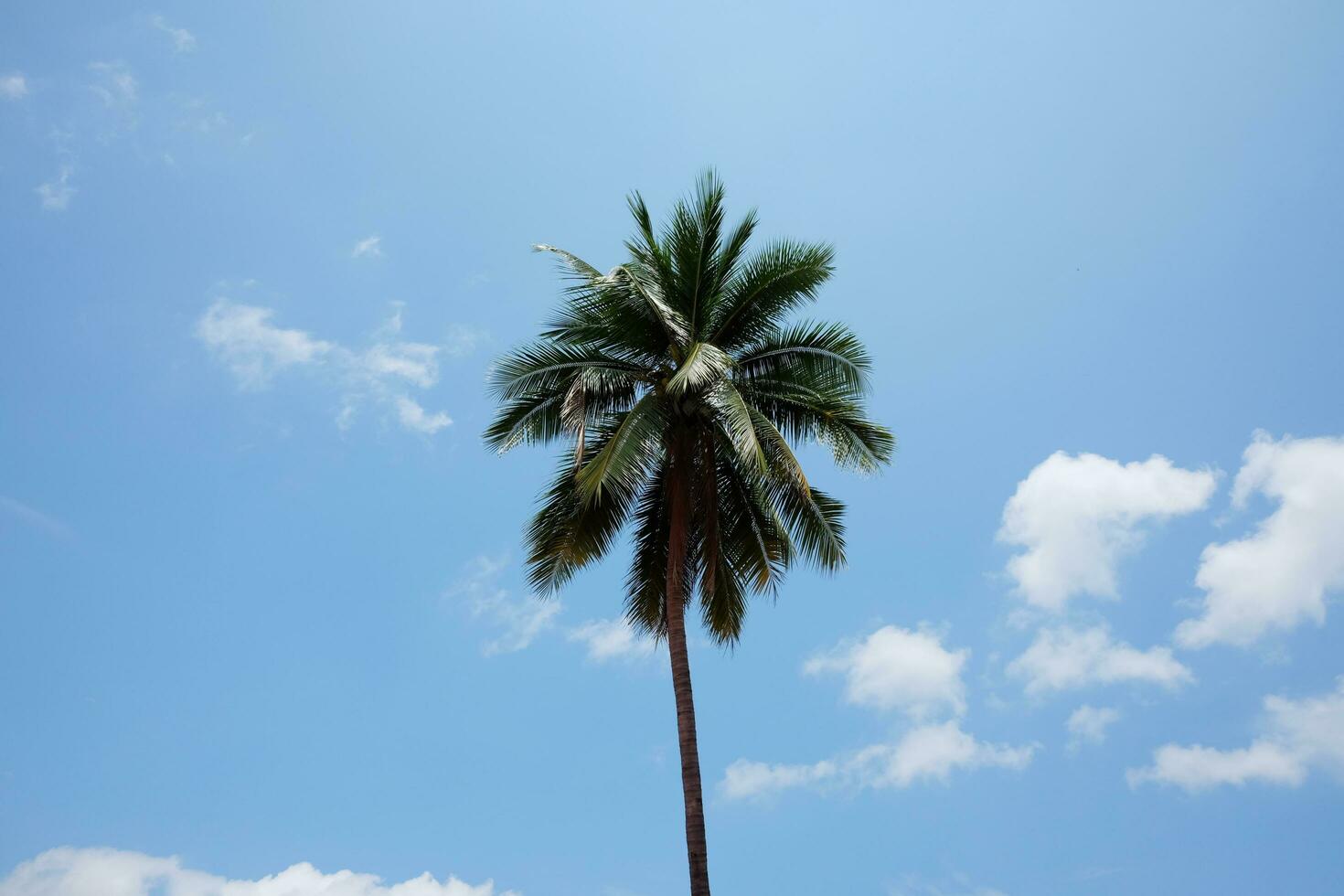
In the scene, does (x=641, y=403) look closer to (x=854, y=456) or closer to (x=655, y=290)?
(x=655, y=290)

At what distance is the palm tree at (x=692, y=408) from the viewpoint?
21.5m

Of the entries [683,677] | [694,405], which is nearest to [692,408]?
[694,405]

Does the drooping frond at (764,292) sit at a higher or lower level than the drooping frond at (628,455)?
higher

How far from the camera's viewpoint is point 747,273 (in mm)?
22000

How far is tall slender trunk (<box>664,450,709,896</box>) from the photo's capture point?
18.8 m

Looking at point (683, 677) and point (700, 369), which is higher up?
point (700, 369)

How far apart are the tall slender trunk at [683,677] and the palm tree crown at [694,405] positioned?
7cm

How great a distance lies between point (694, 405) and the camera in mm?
21375

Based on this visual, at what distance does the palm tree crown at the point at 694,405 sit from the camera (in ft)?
70.5

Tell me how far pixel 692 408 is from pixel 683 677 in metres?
4.76

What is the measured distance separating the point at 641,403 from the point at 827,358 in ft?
11.9

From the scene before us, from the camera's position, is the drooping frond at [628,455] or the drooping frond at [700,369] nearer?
the drooping frond at [700,369]

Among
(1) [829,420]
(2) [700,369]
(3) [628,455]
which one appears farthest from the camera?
(1) [829,420]

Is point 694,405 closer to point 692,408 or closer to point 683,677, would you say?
point 692,408
